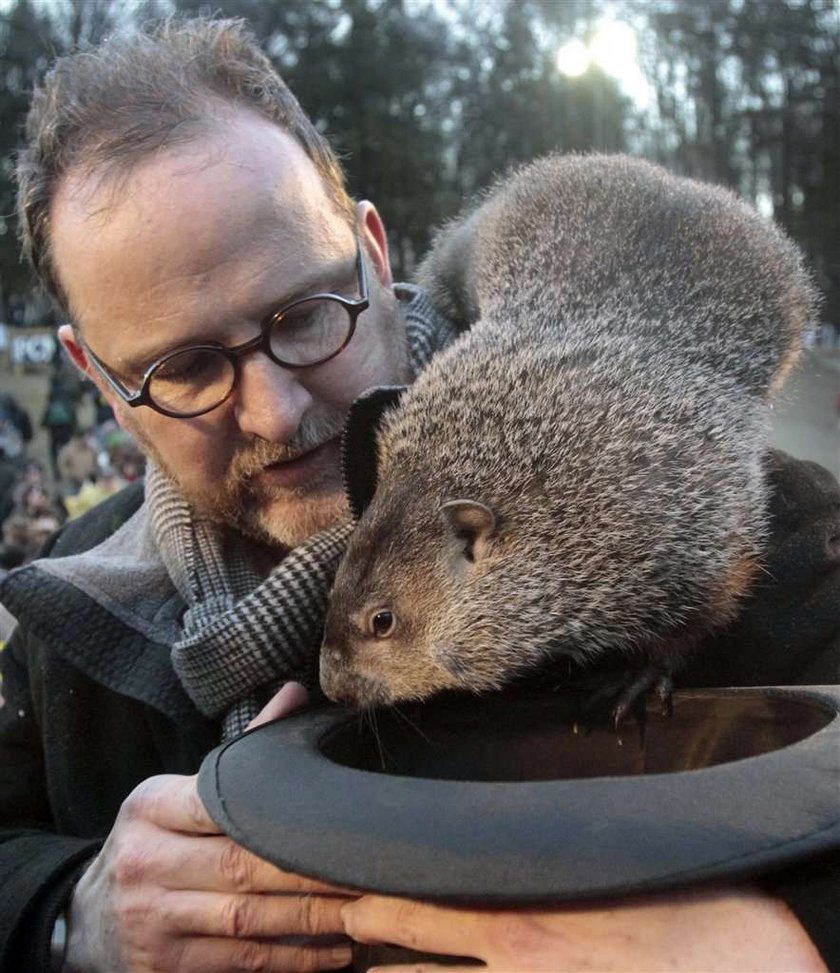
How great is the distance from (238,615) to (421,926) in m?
0.98

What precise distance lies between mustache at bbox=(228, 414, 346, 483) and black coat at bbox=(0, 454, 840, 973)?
48 cm

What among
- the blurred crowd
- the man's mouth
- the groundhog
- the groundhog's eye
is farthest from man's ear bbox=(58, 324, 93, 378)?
the blurred crowd

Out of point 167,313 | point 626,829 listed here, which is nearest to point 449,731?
point 626,829

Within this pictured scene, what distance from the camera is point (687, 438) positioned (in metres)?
1.98

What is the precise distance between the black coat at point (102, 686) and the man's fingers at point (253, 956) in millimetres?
494

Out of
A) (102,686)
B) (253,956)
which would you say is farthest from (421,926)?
(102,686)

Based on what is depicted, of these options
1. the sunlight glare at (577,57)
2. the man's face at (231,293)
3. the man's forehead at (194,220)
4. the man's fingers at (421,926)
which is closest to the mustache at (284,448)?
the man's face at (231,293)

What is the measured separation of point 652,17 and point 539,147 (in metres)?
8.66

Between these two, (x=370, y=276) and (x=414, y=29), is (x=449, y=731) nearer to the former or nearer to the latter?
(x=370, y=276)

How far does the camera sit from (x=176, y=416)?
223 cm

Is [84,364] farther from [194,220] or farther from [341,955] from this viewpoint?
[341,955]

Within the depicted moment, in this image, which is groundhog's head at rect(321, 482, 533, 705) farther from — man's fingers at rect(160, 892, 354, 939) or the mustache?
man's fingers at rect(160, 892, 354, 939)

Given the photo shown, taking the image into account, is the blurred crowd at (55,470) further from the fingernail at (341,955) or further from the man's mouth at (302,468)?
the fingernail at (341,955)

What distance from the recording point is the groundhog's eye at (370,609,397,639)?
197 cm
